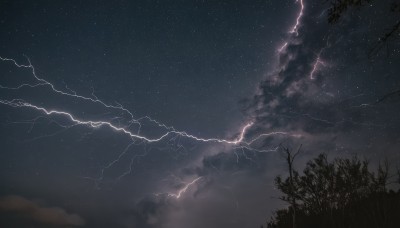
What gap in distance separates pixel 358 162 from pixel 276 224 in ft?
33.2

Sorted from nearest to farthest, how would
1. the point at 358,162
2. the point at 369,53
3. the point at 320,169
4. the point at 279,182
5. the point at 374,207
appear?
1. the point at 369,53
2. the point at 374,207
3. the point at 358,162
4. the point at 320,169
5. the point at 279,182

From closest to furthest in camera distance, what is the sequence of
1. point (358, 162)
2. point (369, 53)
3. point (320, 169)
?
point (369, 53), point (358, 162), point (320, 169)

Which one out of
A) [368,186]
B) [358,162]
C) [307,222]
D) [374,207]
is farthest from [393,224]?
[307,222]

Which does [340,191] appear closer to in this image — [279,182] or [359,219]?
[359,219]

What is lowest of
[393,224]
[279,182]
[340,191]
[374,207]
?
[393,224]

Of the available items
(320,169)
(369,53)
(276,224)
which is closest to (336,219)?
(320,169)

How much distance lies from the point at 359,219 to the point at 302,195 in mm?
4785

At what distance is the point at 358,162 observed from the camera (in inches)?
765

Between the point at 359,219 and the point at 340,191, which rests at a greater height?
the point at 340,191

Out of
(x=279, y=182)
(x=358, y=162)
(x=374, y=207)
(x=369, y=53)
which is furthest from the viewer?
(x=279, y=182)

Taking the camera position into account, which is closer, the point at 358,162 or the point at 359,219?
the point at 359,219

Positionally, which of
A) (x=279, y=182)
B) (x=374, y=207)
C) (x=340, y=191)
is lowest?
(x=374, y=207)

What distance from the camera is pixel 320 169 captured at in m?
21.5

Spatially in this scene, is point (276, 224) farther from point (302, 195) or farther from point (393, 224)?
point (393, 224)
